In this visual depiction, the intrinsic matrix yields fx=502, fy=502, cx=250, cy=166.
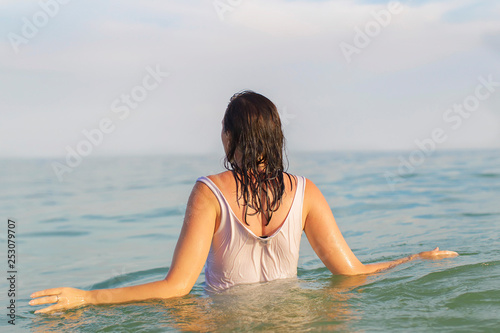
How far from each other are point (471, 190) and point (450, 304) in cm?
928

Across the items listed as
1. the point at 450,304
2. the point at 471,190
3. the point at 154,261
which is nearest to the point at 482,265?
the point at 450,304

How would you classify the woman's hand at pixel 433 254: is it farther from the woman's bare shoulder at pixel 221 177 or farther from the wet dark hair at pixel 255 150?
the woman's bare shoulder at pixel 221 177

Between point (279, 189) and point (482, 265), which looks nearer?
point (279, 189)

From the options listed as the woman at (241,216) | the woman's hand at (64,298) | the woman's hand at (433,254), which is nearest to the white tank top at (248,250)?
the woman at (241,216)

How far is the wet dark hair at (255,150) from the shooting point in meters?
2.70

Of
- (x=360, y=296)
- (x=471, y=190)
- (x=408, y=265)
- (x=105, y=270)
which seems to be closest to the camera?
(x=360, y=296)

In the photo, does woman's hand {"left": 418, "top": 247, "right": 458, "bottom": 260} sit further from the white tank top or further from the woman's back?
the woman's back

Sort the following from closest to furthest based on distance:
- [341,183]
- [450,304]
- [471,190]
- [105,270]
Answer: [450,304]
[105,270]
[471,190]
[341,183]

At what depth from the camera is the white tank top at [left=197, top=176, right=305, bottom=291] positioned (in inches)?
111

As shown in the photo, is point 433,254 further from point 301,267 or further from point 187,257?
point 187,257

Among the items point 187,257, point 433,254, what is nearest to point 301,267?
point 433,254

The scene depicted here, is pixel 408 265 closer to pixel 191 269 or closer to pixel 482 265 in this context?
pixel 482 265

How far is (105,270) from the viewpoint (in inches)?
217

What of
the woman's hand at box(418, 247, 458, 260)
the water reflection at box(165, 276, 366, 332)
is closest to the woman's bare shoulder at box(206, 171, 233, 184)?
the water reflection at box(165, 276, 366, 332)
